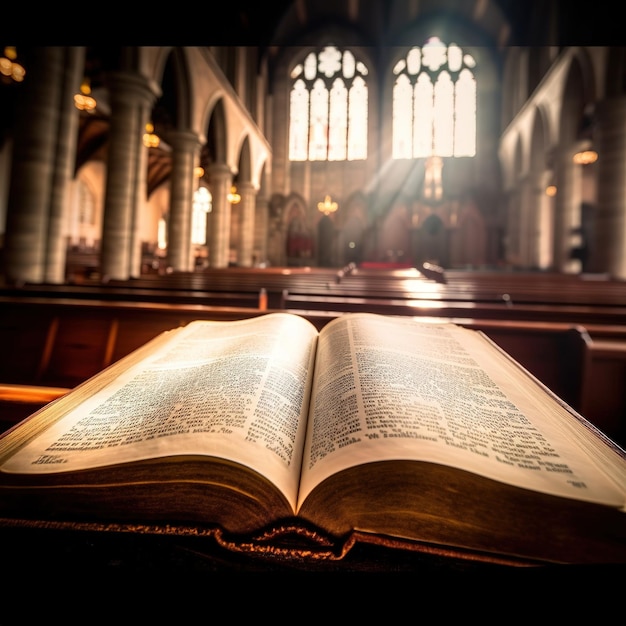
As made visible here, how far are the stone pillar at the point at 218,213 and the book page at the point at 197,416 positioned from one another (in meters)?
12.4

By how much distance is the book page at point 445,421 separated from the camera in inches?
18.1

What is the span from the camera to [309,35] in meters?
17.6

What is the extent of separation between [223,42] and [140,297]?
2574 millimetres

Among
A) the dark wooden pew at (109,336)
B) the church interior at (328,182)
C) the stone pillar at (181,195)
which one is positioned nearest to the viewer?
the dark wooden pew at (109,336)

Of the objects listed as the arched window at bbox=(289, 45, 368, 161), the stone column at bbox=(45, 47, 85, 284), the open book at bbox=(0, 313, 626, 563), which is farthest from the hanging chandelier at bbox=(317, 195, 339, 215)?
the open book at bbox=(0, 313, 626, 563)

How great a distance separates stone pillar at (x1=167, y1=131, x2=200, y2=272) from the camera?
976 centimetres

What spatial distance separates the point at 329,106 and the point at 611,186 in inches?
502

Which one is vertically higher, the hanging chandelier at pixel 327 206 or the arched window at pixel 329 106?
the arched window at pixel 329 106

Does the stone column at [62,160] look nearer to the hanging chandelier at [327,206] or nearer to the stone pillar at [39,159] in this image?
the stone pillar at [39,159]

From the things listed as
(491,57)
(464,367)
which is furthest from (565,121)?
(464,367)

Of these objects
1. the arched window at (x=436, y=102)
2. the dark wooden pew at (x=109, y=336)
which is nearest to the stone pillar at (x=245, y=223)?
→ the arched window at (x=436, y=102)

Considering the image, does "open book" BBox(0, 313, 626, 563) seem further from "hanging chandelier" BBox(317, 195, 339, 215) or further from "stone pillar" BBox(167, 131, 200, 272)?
"hanging chandelier" BBox(317, 195, 339, 215)

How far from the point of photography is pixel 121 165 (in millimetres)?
6945

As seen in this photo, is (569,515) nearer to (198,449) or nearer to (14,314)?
(198,449)
